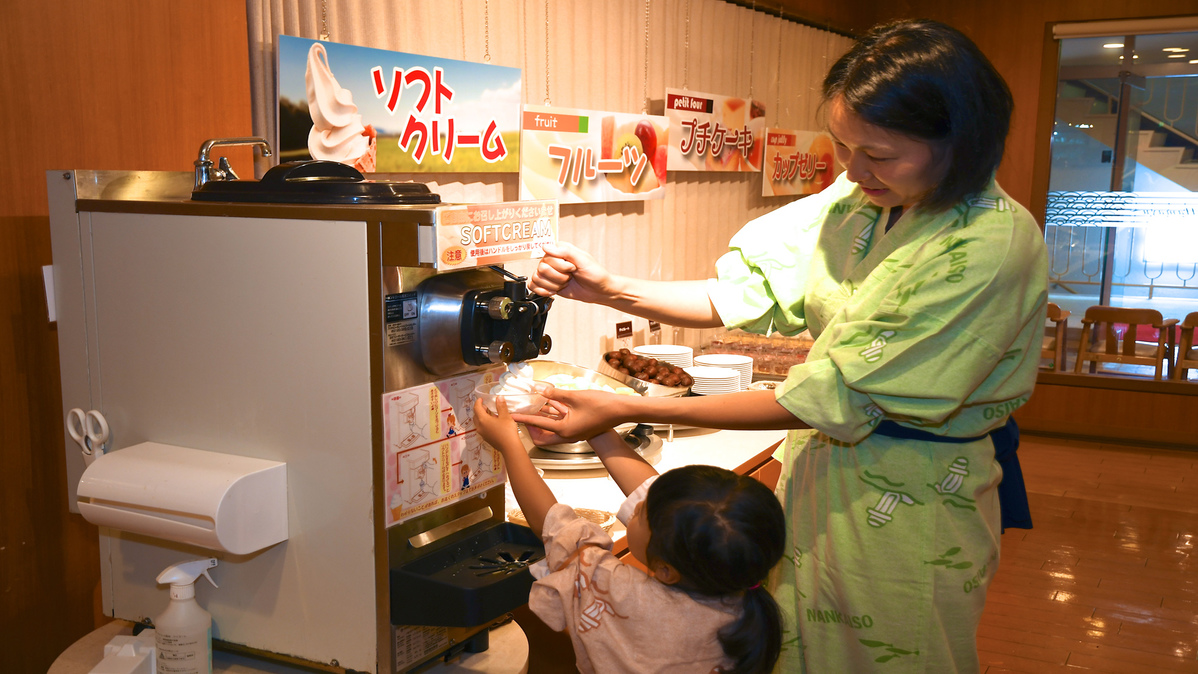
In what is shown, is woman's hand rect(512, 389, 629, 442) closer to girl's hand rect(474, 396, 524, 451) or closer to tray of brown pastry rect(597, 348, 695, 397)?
girl's hand rect(474, 396, 524, 451)

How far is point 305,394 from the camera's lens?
114cm

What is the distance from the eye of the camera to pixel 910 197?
121 cm

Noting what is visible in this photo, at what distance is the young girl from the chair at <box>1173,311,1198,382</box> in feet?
17.5

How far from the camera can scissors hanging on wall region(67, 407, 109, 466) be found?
1292 mm

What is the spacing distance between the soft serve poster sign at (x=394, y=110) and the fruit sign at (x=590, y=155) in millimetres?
102

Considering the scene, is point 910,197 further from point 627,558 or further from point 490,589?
point 627,558

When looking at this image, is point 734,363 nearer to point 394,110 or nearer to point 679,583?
point 394,110

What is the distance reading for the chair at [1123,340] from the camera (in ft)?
18.0

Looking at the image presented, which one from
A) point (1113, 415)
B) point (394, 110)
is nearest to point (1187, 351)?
point (1113, 415)

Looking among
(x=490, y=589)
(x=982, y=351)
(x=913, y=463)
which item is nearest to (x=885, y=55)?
(x=982, y=351)

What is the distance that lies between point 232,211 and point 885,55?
849mm

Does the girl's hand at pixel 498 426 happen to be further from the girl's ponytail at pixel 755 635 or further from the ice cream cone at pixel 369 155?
the ice cream cone at pixel 369 155

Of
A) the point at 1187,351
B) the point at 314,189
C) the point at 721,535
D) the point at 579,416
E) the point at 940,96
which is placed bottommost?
the point at 1187,351

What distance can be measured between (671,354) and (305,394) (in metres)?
2.11
